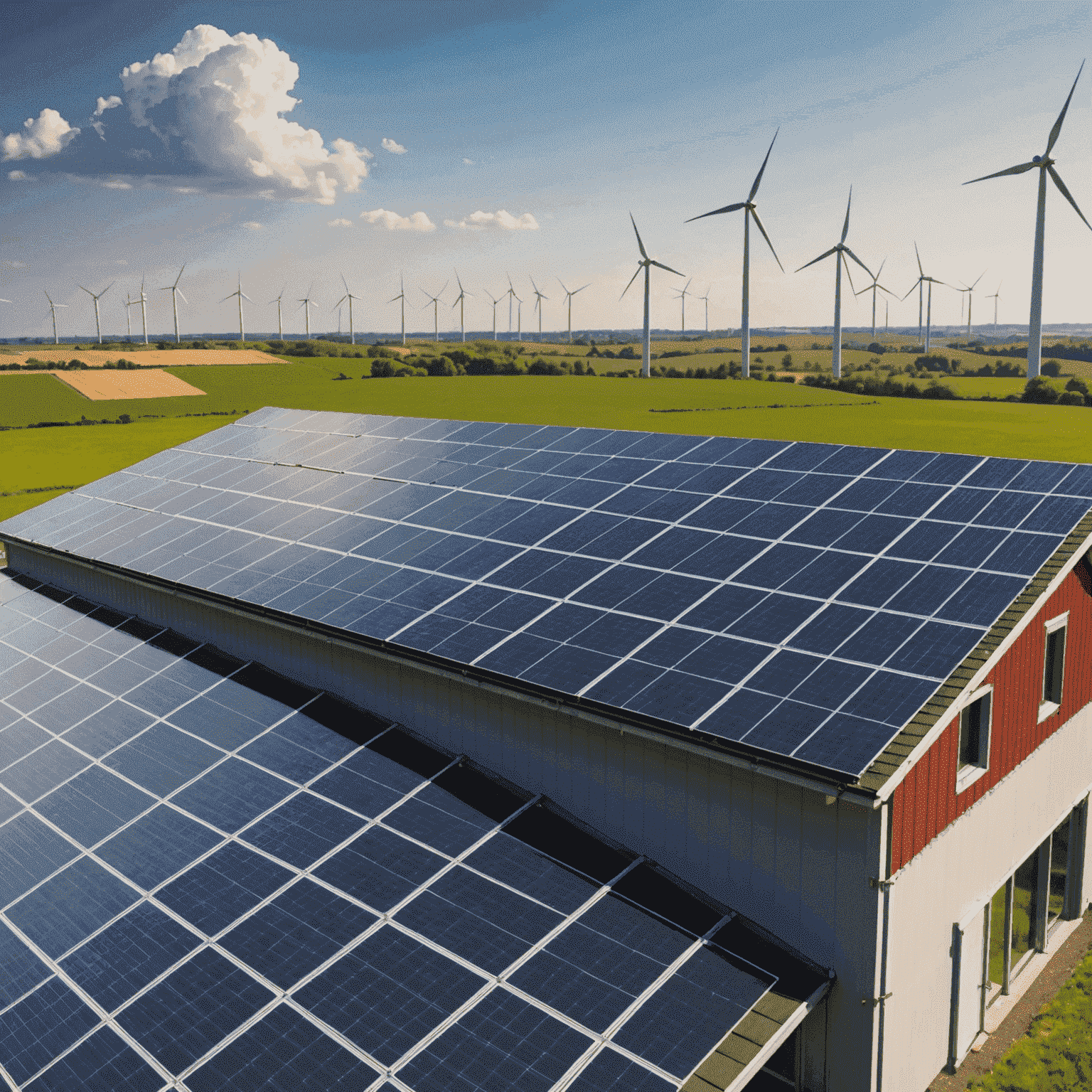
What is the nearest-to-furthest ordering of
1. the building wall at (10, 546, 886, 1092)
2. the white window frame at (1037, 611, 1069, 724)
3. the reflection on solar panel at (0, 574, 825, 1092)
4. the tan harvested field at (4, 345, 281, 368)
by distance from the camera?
the reflection on solar panel at (0, 574, 825, 1092)
the building wall at (10, 546, 886, 1092)
the white window frame at (1037, 611, 1069, 724)
the tan harvested field at (4, 345, 281, 368)

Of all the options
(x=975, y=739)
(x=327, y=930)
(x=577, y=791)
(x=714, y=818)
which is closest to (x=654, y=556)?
(x=577, y=791)

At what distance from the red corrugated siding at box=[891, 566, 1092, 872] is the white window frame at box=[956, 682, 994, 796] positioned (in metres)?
0.13

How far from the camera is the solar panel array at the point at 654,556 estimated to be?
46.6 feet

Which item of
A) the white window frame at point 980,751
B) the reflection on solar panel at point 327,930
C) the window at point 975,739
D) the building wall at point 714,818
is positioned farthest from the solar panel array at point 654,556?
the reflection on solar panel at point 327,930

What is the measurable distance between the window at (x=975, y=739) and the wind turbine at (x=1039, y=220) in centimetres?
8052

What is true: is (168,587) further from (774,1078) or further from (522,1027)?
(774,1078)

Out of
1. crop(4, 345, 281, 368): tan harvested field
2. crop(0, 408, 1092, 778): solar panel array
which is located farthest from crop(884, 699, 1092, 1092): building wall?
crop(4, 345, 281, 368): tan harvested field

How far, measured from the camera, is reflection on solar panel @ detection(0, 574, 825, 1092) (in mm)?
11328

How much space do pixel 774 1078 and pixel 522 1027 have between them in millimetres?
4728

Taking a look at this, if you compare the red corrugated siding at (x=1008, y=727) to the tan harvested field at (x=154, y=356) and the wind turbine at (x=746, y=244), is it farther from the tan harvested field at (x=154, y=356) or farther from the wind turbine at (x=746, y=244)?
the tan harvested field at (x=154, y=356)

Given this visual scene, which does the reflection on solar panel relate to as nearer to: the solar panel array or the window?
the solar panel array

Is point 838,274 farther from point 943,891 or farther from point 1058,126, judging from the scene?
point 943,891

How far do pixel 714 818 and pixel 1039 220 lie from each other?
338ft

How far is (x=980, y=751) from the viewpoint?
1558 cm
